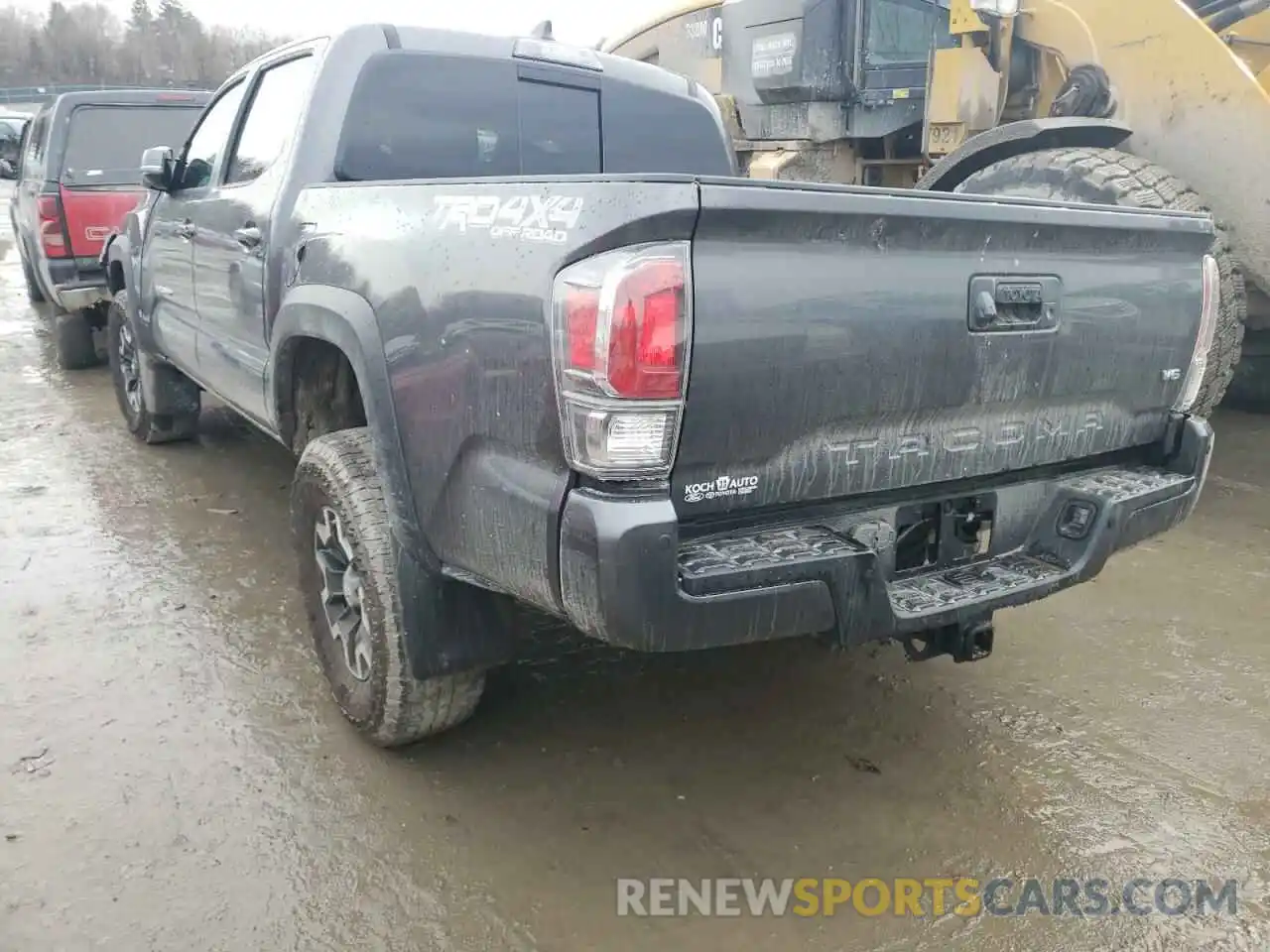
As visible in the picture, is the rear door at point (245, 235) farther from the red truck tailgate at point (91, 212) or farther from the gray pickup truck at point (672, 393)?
the red truck tailgate at point (91, 212)

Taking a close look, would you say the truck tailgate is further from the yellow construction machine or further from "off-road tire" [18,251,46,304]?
"off-road tire" [18,251,46,304]

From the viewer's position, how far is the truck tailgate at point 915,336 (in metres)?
2.11

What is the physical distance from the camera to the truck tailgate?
6.93 feet

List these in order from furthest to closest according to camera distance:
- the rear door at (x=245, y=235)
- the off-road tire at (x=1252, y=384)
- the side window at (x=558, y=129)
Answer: the off-road tire at (x=1252, y=384)
the side window at (x=558, y=129)
the rear door at (x=245, y=235)

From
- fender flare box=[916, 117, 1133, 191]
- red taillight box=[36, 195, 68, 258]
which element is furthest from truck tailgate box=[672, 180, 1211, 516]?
red taillight box=[36, 195, 68, 258]

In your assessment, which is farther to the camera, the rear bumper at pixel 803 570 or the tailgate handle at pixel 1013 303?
the tailgate handle at pixel 1013 303

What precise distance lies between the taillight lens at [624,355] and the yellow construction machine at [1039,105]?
3.57m

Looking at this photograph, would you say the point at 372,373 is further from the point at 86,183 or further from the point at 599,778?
the point at 86,183

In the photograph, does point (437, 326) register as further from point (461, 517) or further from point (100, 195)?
point (100, 195)

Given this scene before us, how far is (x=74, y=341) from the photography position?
7945 millimetres

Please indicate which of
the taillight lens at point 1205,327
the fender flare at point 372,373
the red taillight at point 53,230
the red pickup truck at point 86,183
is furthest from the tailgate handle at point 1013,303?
the red taillight at point 53,230

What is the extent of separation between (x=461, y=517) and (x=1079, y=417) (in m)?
1.69

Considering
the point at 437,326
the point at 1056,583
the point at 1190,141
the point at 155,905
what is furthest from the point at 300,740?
the point at 1190,141

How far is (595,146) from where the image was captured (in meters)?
4.06
